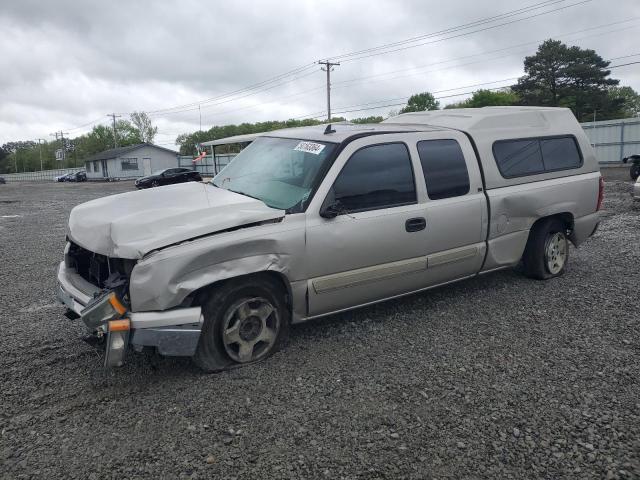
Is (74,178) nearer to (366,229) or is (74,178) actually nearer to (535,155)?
(535,155)

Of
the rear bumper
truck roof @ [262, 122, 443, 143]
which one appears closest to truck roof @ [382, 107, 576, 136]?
truck roof @ [262, 122, 443, 143]

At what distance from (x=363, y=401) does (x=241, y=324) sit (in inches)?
41.1

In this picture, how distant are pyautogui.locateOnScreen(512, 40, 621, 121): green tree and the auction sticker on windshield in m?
51.3

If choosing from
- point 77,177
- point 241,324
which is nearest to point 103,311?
point 241,324

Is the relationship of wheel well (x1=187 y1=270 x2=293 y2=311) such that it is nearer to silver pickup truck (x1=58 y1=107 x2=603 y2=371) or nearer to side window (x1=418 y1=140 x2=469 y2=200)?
silver pickup truck (x1=58 y1=107 x2=603 y2=371)

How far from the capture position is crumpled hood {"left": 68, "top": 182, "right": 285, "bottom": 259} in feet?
10.7

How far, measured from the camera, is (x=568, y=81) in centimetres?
5075

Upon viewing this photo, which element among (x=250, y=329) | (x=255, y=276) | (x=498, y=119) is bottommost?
(x=250, y=329)

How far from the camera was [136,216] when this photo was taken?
11.7 feet

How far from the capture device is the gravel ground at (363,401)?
8.61 ft

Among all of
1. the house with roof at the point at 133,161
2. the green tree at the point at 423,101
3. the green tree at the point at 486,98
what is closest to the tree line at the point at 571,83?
the green tree at the point at 486,98

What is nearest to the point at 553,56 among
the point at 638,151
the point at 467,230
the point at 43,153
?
the point at 638,151

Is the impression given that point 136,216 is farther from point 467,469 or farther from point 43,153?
point 43,153

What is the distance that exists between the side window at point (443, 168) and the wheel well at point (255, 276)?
162cm
